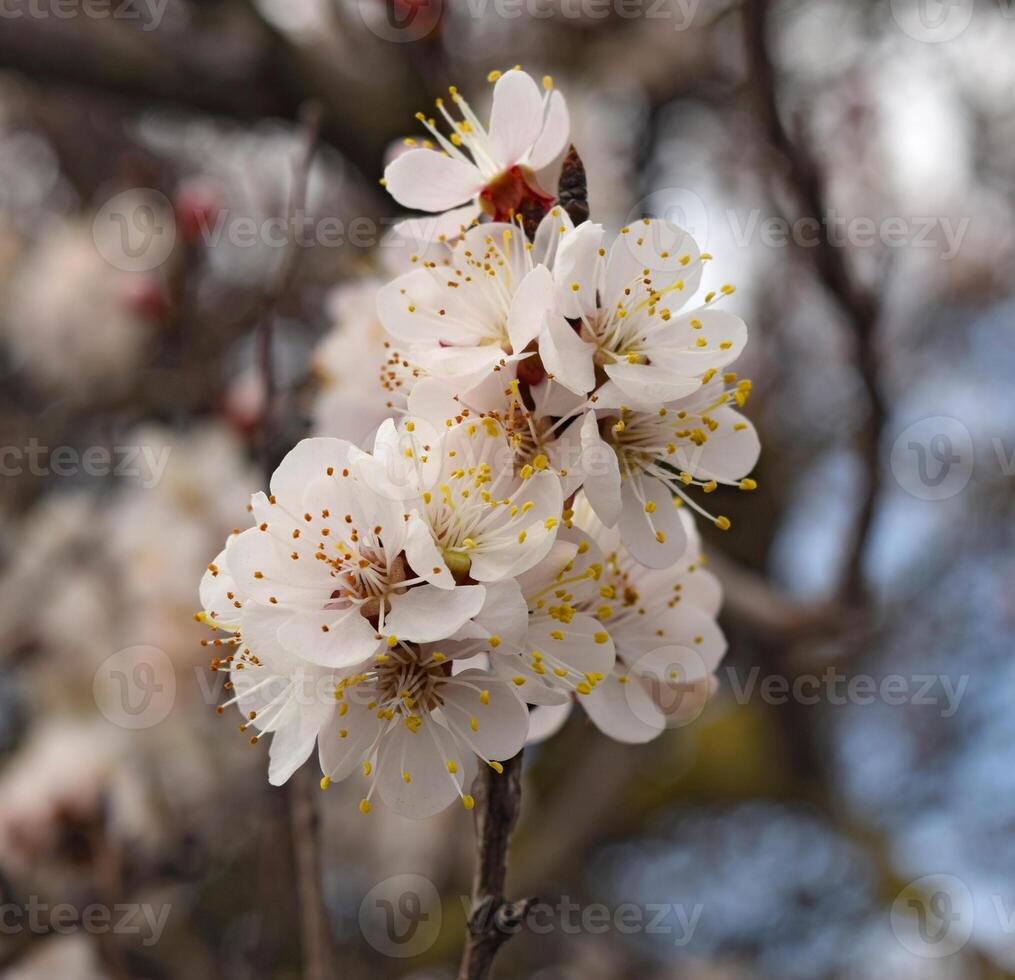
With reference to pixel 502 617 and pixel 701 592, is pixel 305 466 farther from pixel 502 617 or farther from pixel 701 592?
pixel 701 592

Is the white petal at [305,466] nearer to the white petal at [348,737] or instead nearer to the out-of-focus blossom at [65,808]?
the white petal at [348,737]

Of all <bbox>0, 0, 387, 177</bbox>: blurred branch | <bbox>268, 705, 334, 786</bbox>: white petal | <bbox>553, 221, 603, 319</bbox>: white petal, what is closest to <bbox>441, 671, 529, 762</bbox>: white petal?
<bbox>268, 705, 334, 786</bbox>: white petal

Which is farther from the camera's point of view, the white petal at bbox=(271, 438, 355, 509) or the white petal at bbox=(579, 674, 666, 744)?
the white petal at bbox=(579, 674, 666, 744)

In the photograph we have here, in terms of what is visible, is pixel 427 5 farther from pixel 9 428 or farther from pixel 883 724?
pixel 883 724

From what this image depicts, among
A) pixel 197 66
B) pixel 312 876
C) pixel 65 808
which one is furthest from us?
pixel 197 66

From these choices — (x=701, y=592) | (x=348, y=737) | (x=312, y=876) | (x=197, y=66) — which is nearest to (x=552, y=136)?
(x=701, y=592)

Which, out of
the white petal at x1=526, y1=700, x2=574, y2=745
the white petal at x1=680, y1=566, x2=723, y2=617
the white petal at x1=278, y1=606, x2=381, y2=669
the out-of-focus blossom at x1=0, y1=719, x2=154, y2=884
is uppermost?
the white petal at x1=278, y1=606, x2=381, y2=669

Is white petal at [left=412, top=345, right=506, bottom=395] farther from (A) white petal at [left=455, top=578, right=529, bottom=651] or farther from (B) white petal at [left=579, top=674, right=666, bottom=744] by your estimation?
(B) white petal at [left=579, top=674, right=666, bottom=744]
